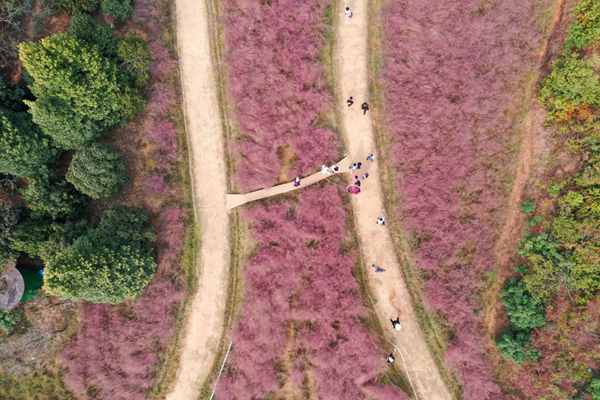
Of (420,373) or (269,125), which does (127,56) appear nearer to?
(269,125)

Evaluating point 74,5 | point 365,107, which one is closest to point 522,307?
point 365,107

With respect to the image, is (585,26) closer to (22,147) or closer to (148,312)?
(148,312)

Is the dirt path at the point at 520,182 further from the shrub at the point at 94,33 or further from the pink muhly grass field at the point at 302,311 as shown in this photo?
the shrub at the point at 94,33

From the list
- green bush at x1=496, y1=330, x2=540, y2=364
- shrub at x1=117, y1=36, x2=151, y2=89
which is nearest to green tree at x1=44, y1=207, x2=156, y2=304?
shrub at x1=117, y1=36, x2=151, y2=89

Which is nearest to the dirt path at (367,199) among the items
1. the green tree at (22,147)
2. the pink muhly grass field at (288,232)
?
the pink muhly grass field at (288,232)

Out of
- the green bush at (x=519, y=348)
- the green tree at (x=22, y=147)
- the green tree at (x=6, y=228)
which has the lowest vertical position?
the green bush at (x=519, y=348)

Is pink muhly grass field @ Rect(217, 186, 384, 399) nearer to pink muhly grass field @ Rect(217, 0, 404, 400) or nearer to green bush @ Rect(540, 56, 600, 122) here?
pink muhly grass field @ Rect(217, 0, 404, 400)
